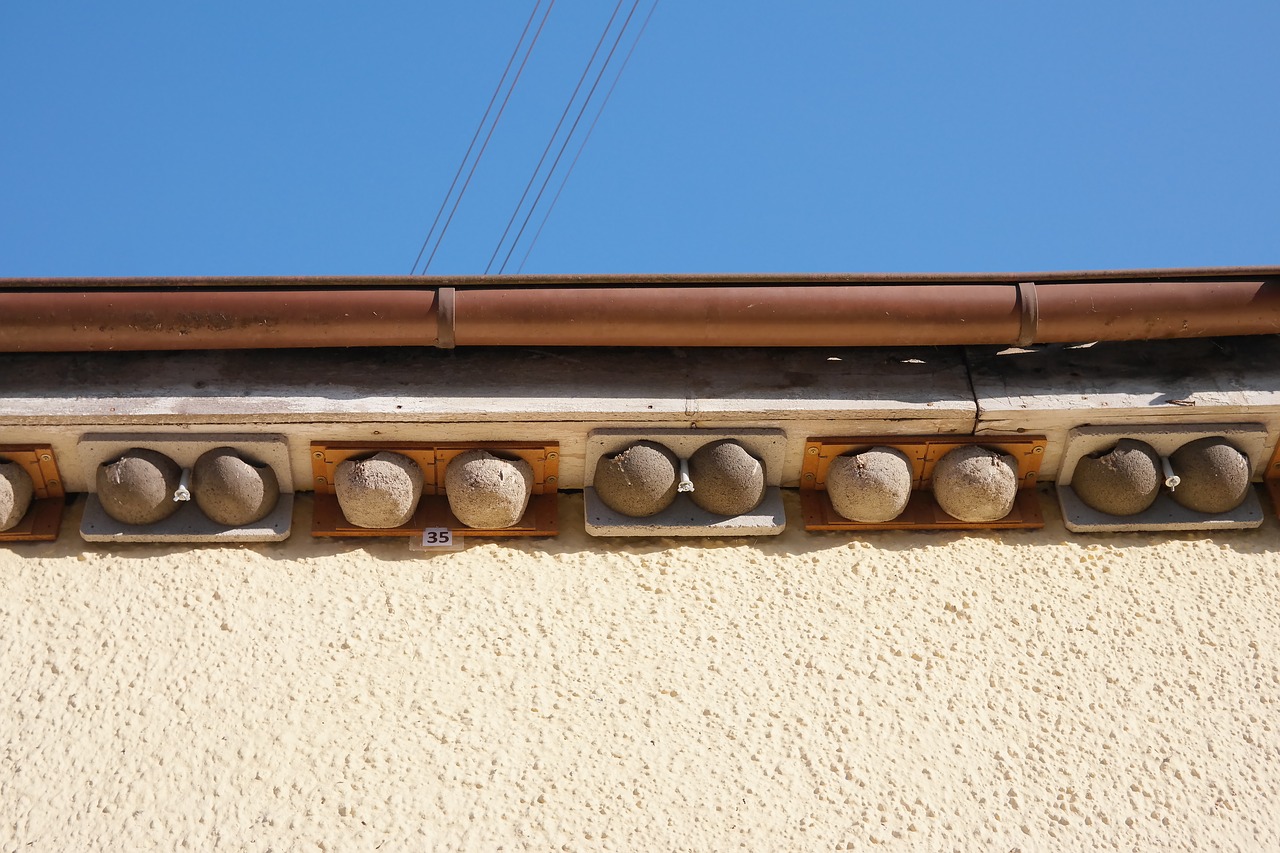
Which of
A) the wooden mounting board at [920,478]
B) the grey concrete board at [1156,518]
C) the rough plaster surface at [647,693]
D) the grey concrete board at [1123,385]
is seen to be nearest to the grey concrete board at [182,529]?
the rough plaster surface at [647,693]

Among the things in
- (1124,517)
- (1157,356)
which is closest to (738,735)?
(1124,517)

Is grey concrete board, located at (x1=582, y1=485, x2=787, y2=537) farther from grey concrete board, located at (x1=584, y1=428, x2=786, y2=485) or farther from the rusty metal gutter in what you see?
the rusty metal gutter

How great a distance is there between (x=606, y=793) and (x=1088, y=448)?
2134mm

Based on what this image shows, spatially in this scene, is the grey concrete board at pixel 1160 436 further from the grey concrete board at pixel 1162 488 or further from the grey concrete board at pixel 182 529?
the grey concrete board at pixel 182 529

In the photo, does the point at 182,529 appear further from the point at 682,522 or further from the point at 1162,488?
the point at 1162,488

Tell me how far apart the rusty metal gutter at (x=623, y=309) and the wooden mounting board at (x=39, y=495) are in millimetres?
380

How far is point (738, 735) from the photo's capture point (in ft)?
16.4

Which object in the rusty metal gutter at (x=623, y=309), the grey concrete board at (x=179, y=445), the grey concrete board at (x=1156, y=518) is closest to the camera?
the rusty metal gutter at (x=623, y=309)

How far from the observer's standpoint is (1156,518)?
18.4ft

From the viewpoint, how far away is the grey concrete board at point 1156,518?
18.4ft

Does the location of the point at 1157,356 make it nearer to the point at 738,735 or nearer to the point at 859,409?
the point at 859,409

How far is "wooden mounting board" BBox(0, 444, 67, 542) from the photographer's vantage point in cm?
536

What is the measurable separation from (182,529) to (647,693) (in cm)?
170

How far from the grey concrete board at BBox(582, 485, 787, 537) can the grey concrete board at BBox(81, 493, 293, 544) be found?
106cm
